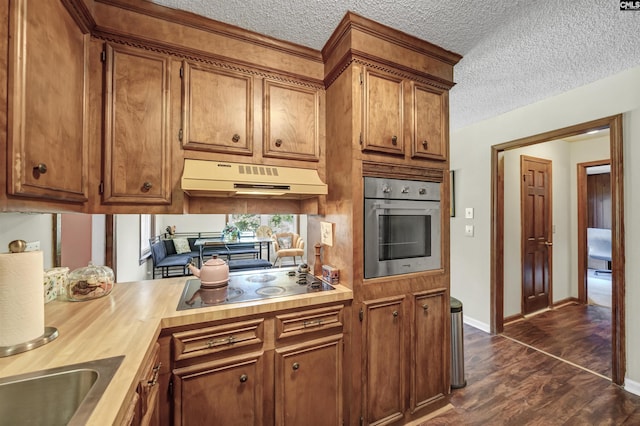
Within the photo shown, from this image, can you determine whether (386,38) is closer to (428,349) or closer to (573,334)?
(428,349)

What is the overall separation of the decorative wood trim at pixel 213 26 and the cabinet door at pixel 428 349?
1.87 m

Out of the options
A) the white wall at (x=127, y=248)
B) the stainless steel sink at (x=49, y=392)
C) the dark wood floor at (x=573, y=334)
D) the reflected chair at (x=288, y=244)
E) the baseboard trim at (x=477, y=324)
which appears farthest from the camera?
the reflected chair at (x=288, y=244)

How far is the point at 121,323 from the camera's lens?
1.17 meters

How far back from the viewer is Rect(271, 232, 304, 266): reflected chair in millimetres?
5718

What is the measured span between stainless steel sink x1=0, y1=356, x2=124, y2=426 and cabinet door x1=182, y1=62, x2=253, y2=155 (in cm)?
118

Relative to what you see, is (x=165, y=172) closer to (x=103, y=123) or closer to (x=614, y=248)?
(x=103, y=123)

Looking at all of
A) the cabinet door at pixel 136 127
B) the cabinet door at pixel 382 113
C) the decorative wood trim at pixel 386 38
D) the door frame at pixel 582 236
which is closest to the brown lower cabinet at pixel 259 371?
the cabinet door at pixel 136 127

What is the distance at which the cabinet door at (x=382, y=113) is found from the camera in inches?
65.1

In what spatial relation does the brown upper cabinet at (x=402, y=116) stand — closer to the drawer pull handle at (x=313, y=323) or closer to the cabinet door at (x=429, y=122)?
the cabinet door at (x=429, y=122)

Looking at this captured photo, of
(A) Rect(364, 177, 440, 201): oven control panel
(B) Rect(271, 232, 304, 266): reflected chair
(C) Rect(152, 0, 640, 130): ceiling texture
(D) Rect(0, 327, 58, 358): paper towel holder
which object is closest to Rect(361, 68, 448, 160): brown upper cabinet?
(A) Rect(364, 177, 440, 201): oven control panel

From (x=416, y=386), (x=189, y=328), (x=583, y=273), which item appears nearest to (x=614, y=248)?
(x=416, y=386)

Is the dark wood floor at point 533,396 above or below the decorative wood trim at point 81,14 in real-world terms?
below

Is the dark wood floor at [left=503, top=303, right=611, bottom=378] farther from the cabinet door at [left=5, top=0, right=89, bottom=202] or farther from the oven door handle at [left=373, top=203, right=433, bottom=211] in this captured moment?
the cabinet door at [left=5, top=0, right=89, bottom=202]

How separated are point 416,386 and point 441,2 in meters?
2.34
